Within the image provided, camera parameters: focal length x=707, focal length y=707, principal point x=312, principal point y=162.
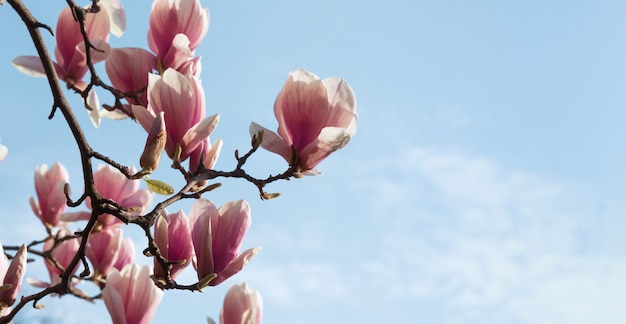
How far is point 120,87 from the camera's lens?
64.4 inches

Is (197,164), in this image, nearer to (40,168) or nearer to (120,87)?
(120,87)

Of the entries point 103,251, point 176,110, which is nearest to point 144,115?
point 176,110

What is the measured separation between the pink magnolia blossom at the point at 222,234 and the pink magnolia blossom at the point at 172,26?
0.44 metres

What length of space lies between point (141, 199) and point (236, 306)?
2.85 feet

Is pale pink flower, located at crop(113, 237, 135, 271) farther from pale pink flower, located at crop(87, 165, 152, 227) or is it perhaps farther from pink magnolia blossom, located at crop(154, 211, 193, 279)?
pink magnolia blossom, located at crop(154, 211, 193, 279)

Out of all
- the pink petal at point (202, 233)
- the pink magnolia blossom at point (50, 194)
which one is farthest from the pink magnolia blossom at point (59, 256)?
the pink petal at point (202, 233)

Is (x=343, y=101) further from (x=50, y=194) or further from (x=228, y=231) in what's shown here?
(x=50, y=194)

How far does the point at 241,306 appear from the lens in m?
1.35

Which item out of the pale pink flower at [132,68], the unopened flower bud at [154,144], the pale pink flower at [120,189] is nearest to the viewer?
the unopened flower bud at [154,144]

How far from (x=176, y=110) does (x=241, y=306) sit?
39 centimetres

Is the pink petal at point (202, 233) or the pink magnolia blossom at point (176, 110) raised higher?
the pink magnolia blossom at point (176, 110)

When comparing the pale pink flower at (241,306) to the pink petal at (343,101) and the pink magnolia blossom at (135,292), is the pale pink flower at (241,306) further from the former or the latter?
the pink petal at (343,101)

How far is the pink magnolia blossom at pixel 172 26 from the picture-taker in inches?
63.4

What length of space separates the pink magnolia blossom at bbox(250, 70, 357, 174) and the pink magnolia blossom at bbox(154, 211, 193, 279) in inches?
8.6
